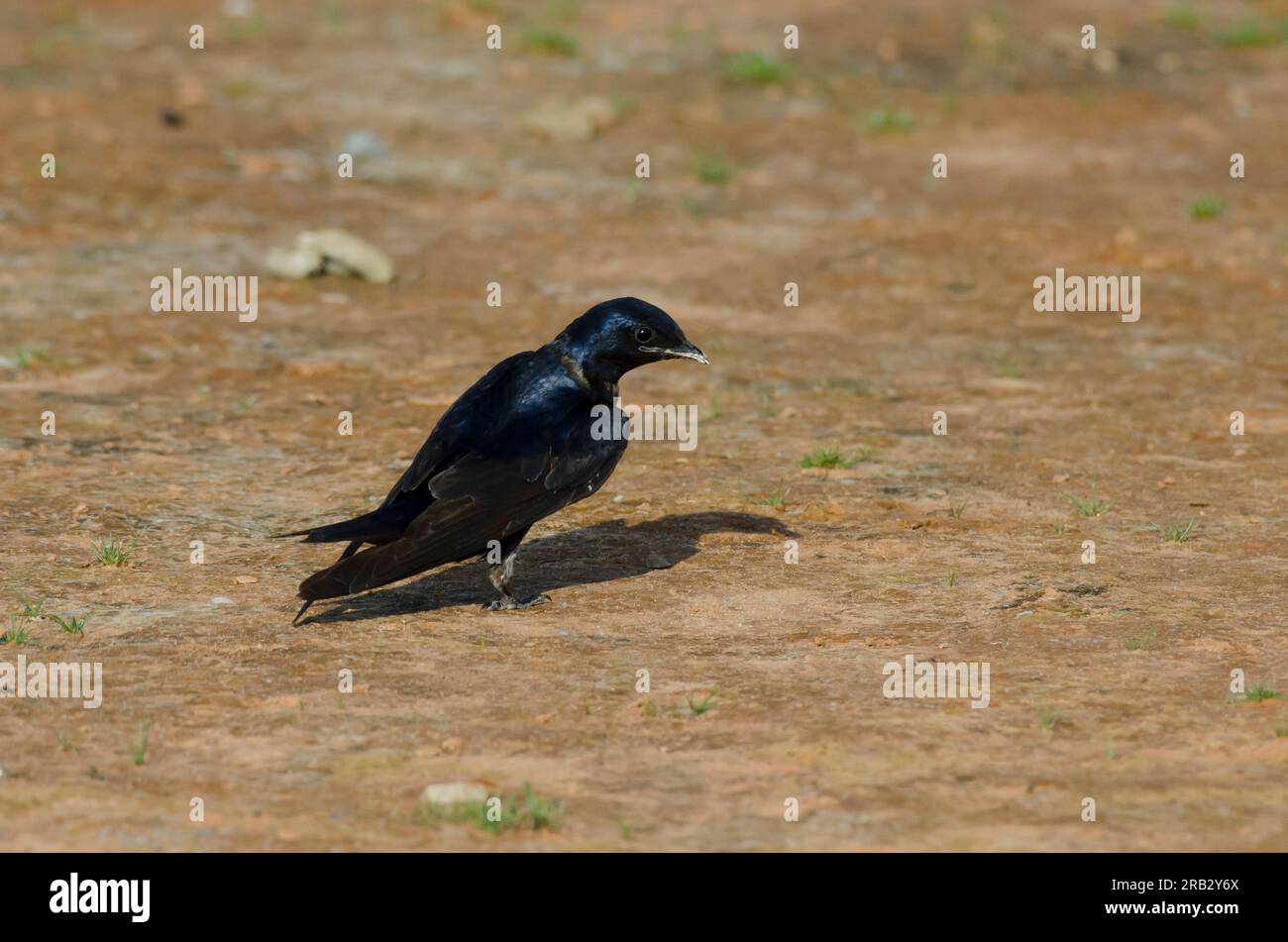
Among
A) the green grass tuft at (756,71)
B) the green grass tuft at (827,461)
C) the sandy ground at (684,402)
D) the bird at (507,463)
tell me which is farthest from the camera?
the green grass tuft at (756,71)

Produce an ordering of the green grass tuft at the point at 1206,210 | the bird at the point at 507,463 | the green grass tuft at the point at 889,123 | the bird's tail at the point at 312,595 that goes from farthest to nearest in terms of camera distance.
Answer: the green grass tuft at the point at 889,123
the green grass tuft at the point at 1206,210
the bird at the point at 507,463
the bird's tail at the point at 312,595

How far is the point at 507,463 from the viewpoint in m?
8.44

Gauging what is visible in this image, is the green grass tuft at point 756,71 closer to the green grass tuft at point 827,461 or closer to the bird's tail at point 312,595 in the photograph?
the green grass tuft at point 827,461

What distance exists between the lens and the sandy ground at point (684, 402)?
6.73 meters

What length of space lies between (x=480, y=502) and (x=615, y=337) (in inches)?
43.8

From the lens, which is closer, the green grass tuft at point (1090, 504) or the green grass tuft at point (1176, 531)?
the green grass tuft at point (1176, 531)

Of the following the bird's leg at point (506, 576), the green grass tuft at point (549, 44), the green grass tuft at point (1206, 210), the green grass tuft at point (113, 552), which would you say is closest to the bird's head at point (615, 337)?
Answer: the bird's leg at point (506, 576)

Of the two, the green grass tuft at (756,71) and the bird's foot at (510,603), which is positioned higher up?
the green grass tuft at (756,71)

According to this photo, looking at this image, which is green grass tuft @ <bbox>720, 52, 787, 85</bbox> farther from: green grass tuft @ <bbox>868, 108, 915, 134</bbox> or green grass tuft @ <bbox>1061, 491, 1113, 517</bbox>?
green grass tuft @ <bbox>1061, 491, 1113, 517</bbox>

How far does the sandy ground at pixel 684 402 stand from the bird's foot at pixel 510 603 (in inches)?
3.9

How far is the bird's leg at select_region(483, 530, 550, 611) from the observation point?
8562 mm

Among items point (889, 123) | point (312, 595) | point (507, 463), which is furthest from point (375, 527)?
point (889, 123)

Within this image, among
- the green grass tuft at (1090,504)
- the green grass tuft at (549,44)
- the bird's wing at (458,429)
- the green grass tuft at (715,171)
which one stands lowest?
the green grass tuft at (1090,504)

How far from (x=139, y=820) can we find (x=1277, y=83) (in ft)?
61.7
